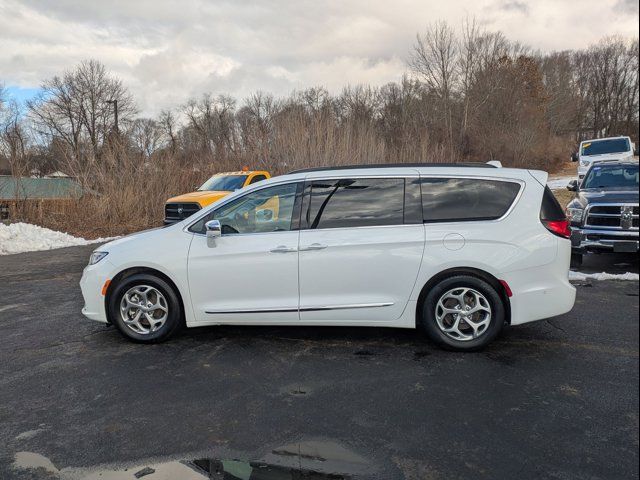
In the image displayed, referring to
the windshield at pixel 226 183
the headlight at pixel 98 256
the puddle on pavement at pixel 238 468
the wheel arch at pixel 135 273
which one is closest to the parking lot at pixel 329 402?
the puddle on pavement at pixel 238 468

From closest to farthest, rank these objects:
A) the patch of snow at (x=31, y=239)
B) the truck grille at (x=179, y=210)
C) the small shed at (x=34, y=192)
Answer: the truck grille at (x=179, y=210) < the patch of snow at (x=31, y=239) < the small shed at (x=34, y=192)

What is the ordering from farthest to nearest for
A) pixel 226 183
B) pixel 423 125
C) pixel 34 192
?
pixel 423 125 → pixel 34 192 → pixel 226 183

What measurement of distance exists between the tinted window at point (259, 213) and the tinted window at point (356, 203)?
233mm

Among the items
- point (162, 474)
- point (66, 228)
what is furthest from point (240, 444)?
point (66, 228)

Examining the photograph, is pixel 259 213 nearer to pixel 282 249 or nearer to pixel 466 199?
pixel 282 249

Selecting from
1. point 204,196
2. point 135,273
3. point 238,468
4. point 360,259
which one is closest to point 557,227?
point 360,259

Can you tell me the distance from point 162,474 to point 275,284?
6.97ft

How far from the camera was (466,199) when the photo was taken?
4598 millimetres

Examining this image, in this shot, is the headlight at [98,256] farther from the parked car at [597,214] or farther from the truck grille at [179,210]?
the truck grille at [179,210]

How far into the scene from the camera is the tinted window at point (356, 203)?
4.63m

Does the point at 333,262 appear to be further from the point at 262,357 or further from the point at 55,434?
the point at 55,434

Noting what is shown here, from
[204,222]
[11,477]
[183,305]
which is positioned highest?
[204,222]

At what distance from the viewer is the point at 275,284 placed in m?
4.62

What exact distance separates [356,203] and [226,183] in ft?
29.5
